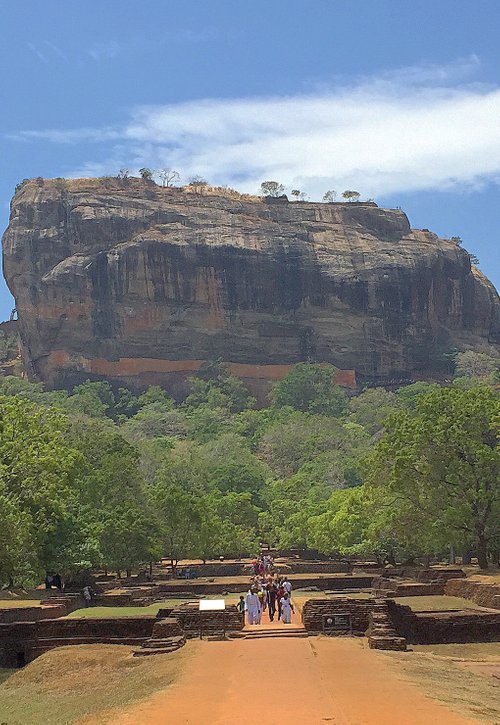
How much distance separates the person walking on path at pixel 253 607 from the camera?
24891mm

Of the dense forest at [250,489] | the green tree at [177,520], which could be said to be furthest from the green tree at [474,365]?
the green tree at [177,520]

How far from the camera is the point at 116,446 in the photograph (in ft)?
178

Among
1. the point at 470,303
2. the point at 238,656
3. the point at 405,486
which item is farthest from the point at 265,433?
the point at 238,656

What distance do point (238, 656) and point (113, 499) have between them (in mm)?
28872

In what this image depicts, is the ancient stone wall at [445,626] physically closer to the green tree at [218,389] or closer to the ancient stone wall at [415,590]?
the ancient stone wall at [415,590]

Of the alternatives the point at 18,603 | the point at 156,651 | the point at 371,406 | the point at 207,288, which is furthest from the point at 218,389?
the point at 156,651

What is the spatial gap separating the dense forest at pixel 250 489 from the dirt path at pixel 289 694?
877cm

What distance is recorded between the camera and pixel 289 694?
47.6 feet

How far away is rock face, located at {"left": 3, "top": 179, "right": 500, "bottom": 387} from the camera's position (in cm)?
12481

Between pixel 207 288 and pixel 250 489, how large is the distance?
Result: 4594 cm

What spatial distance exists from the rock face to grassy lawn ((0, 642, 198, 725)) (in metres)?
103

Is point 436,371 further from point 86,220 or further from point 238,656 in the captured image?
point 238,656

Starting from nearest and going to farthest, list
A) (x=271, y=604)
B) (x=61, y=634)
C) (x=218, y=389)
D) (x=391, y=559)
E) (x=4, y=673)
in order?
(x=4, y=673)
(x=61, y=634)
(x=271, y=604)
(x=391, y=559)
(x=218, y=389)

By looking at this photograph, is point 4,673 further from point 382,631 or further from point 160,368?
point 160,368
